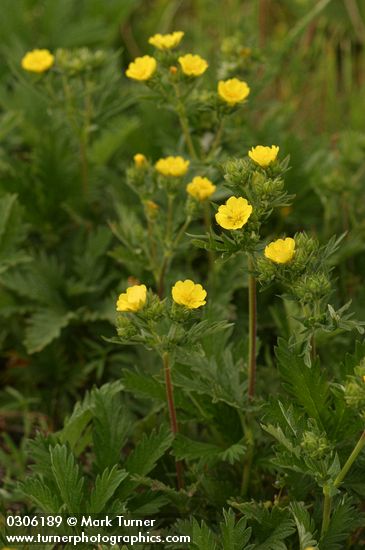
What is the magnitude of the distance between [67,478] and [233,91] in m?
0.98

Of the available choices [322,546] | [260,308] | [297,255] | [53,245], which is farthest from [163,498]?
[53,245]

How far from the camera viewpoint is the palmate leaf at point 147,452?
1.65 metres

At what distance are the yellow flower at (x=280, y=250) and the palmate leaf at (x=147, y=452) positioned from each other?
1.50 feet

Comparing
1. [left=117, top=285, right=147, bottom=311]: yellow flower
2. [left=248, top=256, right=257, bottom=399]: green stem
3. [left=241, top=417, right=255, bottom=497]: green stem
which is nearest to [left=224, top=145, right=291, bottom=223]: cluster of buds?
[left=248, top=256, right=257, bottom=399]: green stem

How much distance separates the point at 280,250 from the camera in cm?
146

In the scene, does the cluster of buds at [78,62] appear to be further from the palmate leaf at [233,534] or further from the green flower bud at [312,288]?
the palmate leaf at [233,534]

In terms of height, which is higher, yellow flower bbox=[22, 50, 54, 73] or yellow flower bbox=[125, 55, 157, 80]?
yellow flower bbox=[125, 55, 157, 80]

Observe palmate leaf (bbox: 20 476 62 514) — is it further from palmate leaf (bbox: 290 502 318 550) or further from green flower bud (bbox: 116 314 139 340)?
palmate leaf (bbox: 290 502 318 550)

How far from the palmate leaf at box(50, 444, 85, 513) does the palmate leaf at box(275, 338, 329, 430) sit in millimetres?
451

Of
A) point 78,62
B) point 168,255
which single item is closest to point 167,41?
point 78,62

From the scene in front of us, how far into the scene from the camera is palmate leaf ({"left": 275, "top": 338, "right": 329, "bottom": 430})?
153cm

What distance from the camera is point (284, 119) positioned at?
278 centimetres

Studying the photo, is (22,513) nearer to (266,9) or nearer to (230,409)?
(230,409)

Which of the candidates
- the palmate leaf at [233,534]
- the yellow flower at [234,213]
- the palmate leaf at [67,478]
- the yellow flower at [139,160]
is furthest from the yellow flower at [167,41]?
the palmate leaf at [233,534]
